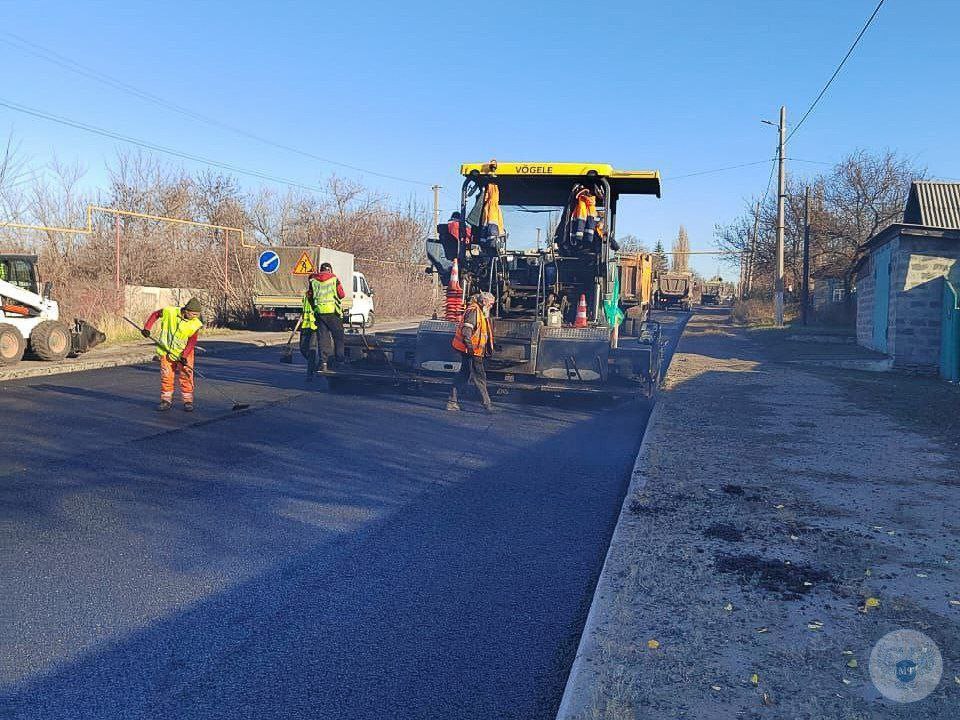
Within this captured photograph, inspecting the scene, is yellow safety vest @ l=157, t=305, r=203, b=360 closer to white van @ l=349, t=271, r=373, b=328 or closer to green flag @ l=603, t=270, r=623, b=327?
green flag @ l=603, t=270, r=623, b=327

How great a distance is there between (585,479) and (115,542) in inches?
151

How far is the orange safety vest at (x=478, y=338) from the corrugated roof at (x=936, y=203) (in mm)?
19522

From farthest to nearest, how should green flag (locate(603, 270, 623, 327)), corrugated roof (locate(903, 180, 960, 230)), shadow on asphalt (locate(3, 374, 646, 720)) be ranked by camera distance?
corrugated roof (locate(903, 180, 960, 230)) < green flag (locate(603, 270, 623, 327)) < shadow on asphalt (locate(3, 374, 646, 720))

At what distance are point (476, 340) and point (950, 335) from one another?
9.58m

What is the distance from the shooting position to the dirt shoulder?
10.8 ft

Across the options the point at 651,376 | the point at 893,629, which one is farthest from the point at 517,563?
the point at 651,376

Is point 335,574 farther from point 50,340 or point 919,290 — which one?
point 919,290

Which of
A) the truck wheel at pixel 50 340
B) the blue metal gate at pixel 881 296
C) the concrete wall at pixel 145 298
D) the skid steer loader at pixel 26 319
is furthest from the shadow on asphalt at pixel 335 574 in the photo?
the concrete wall at pixel 145 298

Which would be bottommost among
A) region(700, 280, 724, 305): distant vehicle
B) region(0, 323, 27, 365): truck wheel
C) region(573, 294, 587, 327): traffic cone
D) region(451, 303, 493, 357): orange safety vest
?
region(0, 323, 27, 365): truck wheel

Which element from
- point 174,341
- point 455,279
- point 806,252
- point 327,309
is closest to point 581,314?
point 455,279

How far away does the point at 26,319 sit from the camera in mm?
15250

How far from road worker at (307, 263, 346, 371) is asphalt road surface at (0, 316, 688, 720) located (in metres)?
2.51

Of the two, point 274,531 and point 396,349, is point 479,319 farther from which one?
point 274,531

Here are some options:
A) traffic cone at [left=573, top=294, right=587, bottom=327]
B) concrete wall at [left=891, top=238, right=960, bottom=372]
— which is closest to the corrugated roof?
concrete wall at [left=891, top=238, right=960, bottom=372]
